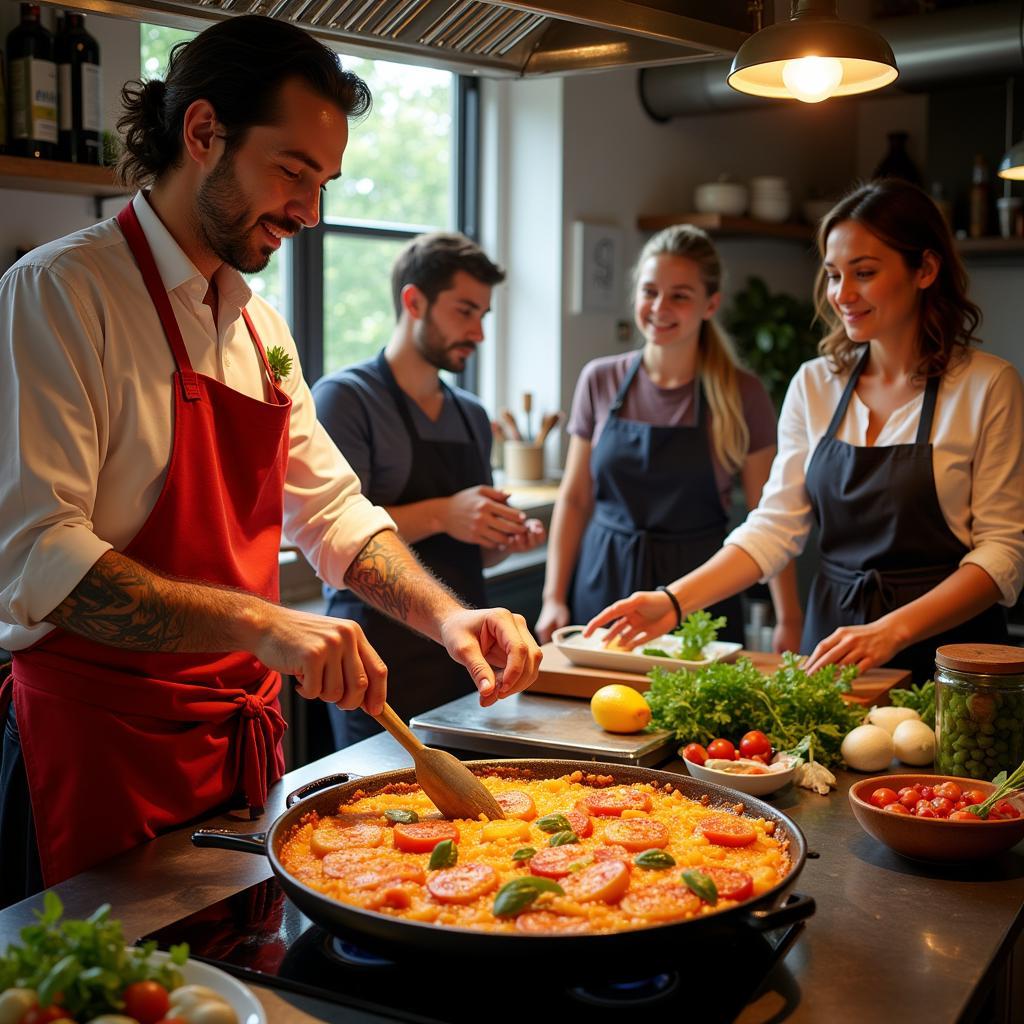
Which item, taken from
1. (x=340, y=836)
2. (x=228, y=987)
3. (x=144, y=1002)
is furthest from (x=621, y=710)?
(x=144, y=1002)

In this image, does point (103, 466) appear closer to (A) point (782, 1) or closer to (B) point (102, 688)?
(B) point (102, 688)

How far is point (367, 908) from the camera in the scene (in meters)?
1.23

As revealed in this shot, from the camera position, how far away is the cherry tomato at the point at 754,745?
182cm

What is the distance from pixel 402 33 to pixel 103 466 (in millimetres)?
855

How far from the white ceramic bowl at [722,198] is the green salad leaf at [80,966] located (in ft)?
15.1

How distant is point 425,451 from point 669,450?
78 cm

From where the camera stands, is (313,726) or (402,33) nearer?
(402,33)

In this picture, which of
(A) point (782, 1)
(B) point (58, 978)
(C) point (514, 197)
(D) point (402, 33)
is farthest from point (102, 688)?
(C) point (514, 197)

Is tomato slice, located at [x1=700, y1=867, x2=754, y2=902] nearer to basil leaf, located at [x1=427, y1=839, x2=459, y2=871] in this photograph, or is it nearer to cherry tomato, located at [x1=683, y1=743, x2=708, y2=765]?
basil leaf, located at [x1=427, y1=839, x2=459, y2=871]

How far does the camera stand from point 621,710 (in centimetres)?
195

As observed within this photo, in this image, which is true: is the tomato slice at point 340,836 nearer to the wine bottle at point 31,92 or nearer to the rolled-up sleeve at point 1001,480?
the rolled-up sleeve at point 1001,480

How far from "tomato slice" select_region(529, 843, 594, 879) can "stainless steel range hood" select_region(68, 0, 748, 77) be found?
3.68 feet

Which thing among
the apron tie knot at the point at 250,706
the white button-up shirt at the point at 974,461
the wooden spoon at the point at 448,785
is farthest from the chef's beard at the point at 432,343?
the wooden spoon at the point at 448,785

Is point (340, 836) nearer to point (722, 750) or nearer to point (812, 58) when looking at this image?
point (722, 750)
